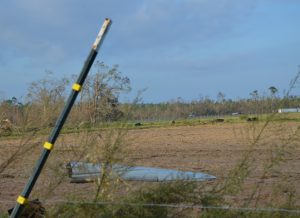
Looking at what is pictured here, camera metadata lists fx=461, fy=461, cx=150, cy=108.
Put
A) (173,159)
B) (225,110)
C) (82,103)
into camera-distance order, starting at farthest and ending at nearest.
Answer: (225,110), (173,159), (82,103)

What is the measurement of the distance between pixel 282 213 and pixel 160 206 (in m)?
1.29

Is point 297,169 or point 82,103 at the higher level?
point 82,103

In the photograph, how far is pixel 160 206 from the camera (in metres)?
4.87

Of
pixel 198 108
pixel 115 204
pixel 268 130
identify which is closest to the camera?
pixel 115 204

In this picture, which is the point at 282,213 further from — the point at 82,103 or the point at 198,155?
the point at 198,155

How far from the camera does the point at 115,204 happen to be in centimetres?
484

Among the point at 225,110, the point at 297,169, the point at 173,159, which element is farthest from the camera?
the point at 225,110

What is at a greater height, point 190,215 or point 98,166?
point 98,166

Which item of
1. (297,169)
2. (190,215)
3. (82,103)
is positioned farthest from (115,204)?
(297,169)

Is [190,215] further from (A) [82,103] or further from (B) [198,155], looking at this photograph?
(B) [198,155]

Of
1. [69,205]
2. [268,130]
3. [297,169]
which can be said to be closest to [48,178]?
[69,205]

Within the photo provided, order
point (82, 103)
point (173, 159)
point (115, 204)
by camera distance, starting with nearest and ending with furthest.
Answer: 1. point (115, 204)
2. point (82, 103)
3. point (173, 159)

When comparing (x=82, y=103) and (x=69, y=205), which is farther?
(x=82, y=103)

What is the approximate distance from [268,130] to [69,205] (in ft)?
7.76
